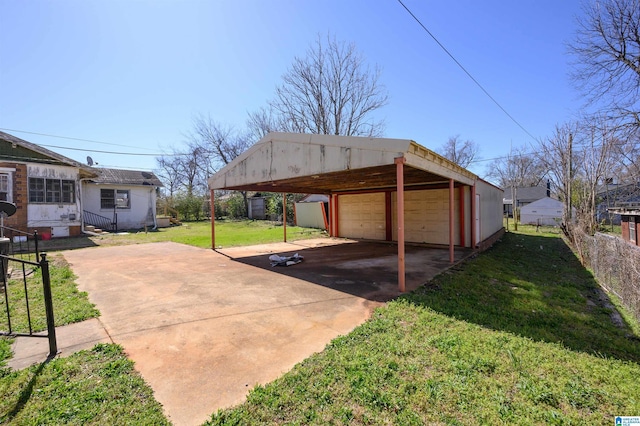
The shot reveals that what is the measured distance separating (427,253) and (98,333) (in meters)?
8.72

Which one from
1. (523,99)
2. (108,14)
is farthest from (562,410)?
(523,99)

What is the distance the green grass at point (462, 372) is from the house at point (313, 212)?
13250mm

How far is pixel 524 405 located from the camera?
7.33 ft

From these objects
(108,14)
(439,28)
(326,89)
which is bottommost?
(439,28)

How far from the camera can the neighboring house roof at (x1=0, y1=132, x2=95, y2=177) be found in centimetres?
1184

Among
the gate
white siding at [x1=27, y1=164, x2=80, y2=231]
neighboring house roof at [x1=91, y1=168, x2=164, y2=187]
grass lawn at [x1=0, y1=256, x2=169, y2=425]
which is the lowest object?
grass lawn at [x1=0, y1=256, x2=169, y2=425]

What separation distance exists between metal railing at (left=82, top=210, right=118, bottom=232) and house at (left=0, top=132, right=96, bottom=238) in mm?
4033

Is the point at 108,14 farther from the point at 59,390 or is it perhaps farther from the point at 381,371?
the point at 381,371

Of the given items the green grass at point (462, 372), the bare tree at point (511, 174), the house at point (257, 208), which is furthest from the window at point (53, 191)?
the bare tree at point (511, 174)

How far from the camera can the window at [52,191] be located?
12.5 m

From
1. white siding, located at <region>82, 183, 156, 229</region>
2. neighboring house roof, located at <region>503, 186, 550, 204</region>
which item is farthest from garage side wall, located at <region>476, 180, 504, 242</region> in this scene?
neighboring house roof, located at <region>503, 186, 550, 204</region>

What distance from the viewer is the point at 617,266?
18.5ft

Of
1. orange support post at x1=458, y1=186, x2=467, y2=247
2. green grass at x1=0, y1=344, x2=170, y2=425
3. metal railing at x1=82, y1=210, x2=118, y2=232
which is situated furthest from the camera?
metal railing at x1=82, y1=210, x2=118, y2=232

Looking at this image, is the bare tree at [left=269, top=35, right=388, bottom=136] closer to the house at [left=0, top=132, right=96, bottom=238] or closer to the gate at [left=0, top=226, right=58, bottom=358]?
the house at [left=0, top=132, right=96, bottom=238]
